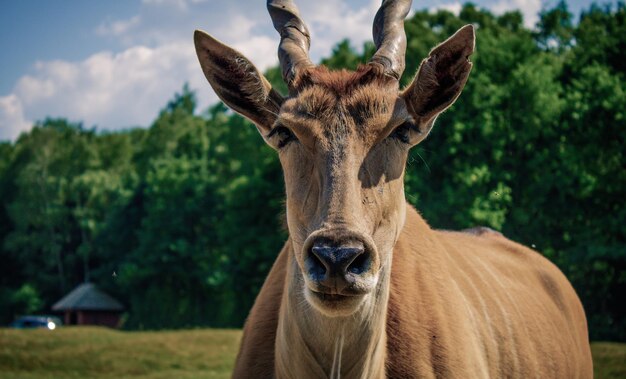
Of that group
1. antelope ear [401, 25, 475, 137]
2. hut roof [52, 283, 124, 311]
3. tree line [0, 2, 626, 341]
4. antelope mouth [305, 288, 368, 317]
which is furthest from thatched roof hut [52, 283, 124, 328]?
antelope mouth [305, 288, 368, 317]

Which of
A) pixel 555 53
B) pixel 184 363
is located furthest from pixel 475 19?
pixel 184 363

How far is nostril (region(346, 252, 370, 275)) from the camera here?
4.25 m

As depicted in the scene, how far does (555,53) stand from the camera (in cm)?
4912

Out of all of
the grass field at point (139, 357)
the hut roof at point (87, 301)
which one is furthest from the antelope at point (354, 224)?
the hut roof at point (87, 301)

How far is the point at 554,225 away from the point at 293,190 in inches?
1361

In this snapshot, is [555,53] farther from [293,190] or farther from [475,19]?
[293,190]

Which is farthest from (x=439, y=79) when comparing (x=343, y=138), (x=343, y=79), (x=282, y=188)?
(x=282, y=188)

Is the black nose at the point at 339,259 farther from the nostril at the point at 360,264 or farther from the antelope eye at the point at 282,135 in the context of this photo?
the antelope eye at the point at 282,135

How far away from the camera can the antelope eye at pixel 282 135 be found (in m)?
5.24

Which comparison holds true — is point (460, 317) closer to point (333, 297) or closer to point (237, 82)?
point (333, 297)

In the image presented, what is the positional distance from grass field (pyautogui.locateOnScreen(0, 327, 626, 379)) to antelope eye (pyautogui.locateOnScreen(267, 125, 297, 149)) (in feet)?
45.8

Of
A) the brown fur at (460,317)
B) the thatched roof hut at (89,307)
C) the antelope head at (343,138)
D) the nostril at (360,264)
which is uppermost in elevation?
the antelope head at (343,138)

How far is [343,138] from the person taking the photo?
490 centimetres

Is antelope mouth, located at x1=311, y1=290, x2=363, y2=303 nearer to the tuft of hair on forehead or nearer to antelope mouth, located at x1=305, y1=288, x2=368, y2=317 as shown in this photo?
antelope mouth, located at x1=305, y1=288, x2=368, y2=317
